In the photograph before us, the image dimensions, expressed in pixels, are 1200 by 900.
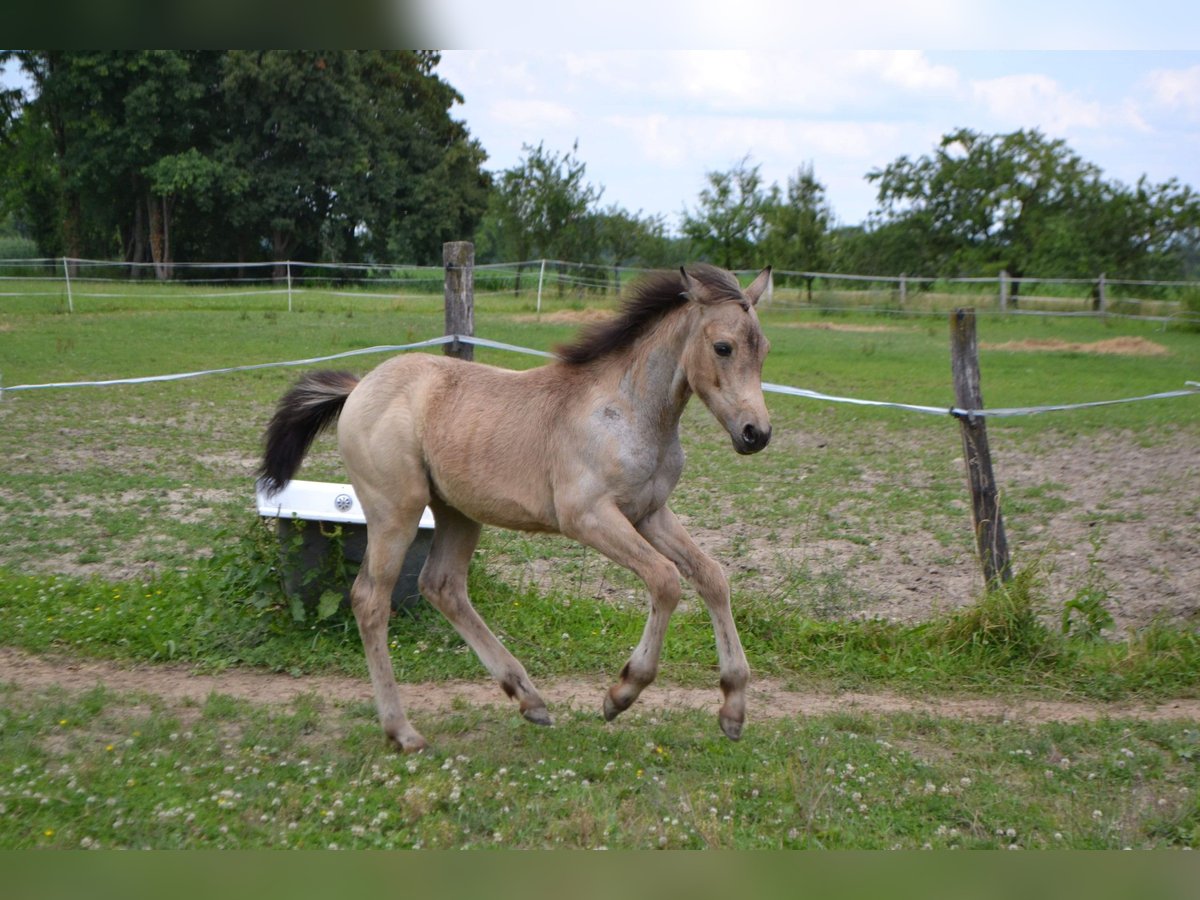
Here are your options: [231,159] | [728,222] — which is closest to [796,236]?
[728,222]

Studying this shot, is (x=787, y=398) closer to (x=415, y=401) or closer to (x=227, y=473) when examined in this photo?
(x=227, y=473)

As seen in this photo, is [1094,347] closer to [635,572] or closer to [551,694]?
[551,694]

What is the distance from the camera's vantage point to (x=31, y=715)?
15.6ft

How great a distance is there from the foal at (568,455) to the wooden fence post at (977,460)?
7.39ft

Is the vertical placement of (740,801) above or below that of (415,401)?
below

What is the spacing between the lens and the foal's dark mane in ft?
14.8

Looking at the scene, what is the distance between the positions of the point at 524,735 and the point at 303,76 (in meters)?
39.6

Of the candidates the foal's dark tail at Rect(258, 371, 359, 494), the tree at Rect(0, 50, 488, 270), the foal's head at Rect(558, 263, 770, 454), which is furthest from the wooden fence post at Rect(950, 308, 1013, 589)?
the tree at Rect(0, 50, 488, 270)

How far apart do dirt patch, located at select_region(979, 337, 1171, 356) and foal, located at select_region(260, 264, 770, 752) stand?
18.8 meters

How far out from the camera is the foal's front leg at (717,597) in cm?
435

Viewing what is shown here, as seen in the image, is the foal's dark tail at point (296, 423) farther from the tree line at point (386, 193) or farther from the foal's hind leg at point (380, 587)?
the tree line at point (386, 193)

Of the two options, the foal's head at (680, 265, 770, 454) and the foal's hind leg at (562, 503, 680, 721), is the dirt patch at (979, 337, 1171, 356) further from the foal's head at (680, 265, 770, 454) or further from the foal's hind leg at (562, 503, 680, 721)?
the foal's hind leg at (562, 503, 680, 721)

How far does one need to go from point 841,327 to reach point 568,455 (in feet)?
75.1

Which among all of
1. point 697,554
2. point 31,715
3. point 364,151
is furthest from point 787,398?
point 364,151
